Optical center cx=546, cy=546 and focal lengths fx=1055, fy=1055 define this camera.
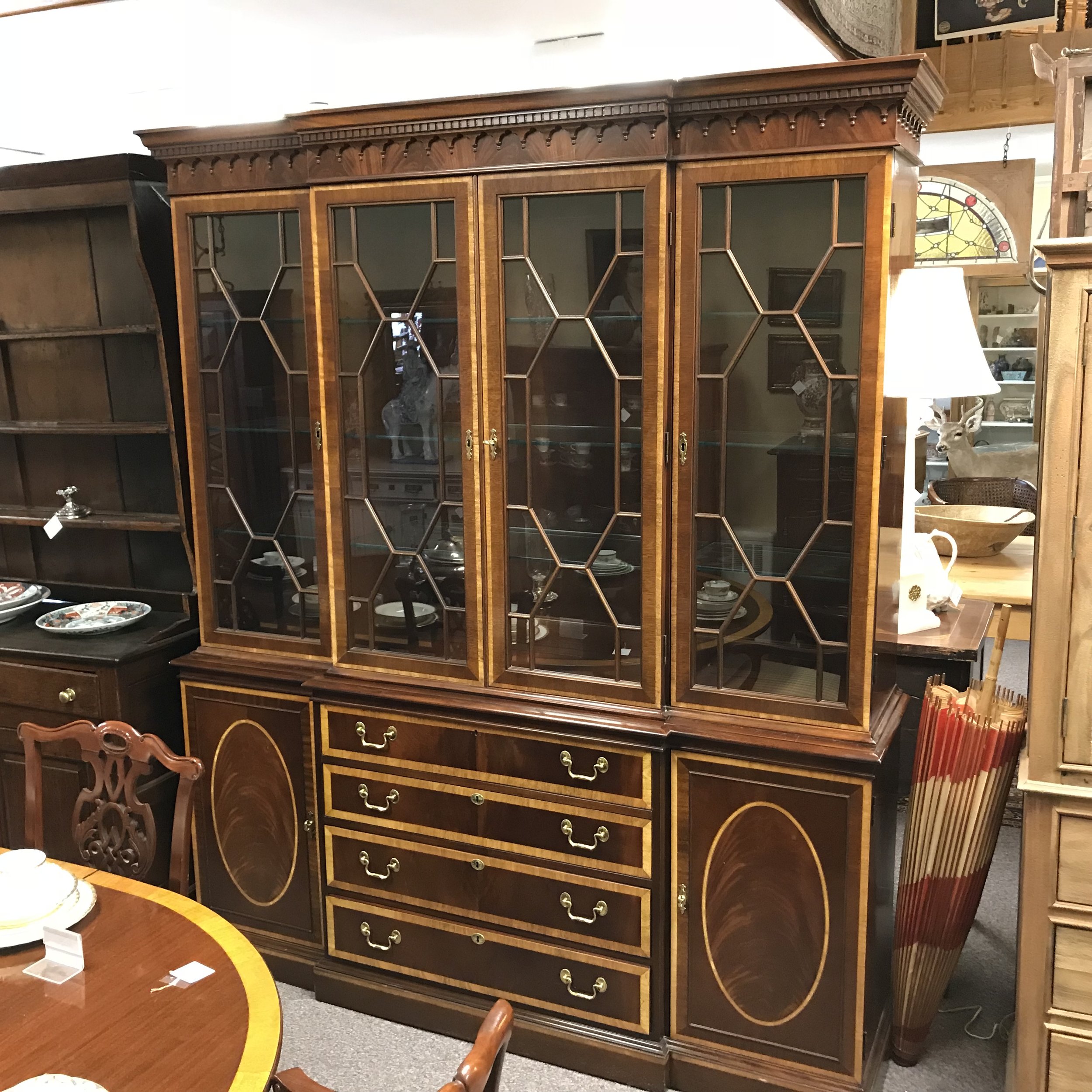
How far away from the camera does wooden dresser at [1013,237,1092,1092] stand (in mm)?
1988

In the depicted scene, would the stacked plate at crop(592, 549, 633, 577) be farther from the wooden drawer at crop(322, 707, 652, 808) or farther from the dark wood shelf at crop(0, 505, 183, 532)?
the dark wood shelf at crop(0, 505, 183, 532)

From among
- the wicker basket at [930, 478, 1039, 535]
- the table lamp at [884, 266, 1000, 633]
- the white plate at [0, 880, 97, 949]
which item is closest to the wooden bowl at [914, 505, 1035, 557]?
the wicker basket at [930, 478, 1039, 535]

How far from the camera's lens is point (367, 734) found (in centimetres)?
268

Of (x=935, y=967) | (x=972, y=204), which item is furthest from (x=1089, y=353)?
(x=972, y=204)

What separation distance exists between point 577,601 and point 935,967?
119cm

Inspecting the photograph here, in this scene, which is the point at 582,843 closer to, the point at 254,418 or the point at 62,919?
the point at 62,919

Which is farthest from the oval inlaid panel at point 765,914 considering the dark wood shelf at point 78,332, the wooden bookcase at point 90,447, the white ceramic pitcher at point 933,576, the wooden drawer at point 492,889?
the dark wood shelf at point 78,332

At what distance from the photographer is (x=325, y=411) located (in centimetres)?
262

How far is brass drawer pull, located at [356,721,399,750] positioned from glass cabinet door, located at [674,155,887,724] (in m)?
0.74

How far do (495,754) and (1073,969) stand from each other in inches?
51.2

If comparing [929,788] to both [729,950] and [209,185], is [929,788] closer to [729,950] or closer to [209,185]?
[729,950]

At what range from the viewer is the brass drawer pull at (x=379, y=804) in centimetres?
268

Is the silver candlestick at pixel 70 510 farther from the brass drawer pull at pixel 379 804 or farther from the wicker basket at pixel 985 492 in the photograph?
the wicker basket at pixel 985 492

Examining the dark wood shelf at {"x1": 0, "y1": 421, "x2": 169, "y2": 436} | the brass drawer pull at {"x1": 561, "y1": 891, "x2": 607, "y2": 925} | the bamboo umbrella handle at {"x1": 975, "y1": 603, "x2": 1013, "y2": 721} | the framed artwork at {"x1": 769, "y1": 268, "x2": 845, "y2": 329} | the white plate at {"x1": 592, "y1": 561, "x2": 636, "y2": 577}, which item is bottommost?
the brass drawer pull at {"x1": 561, "y1": 891, "x2": 607, "y2": 925}
